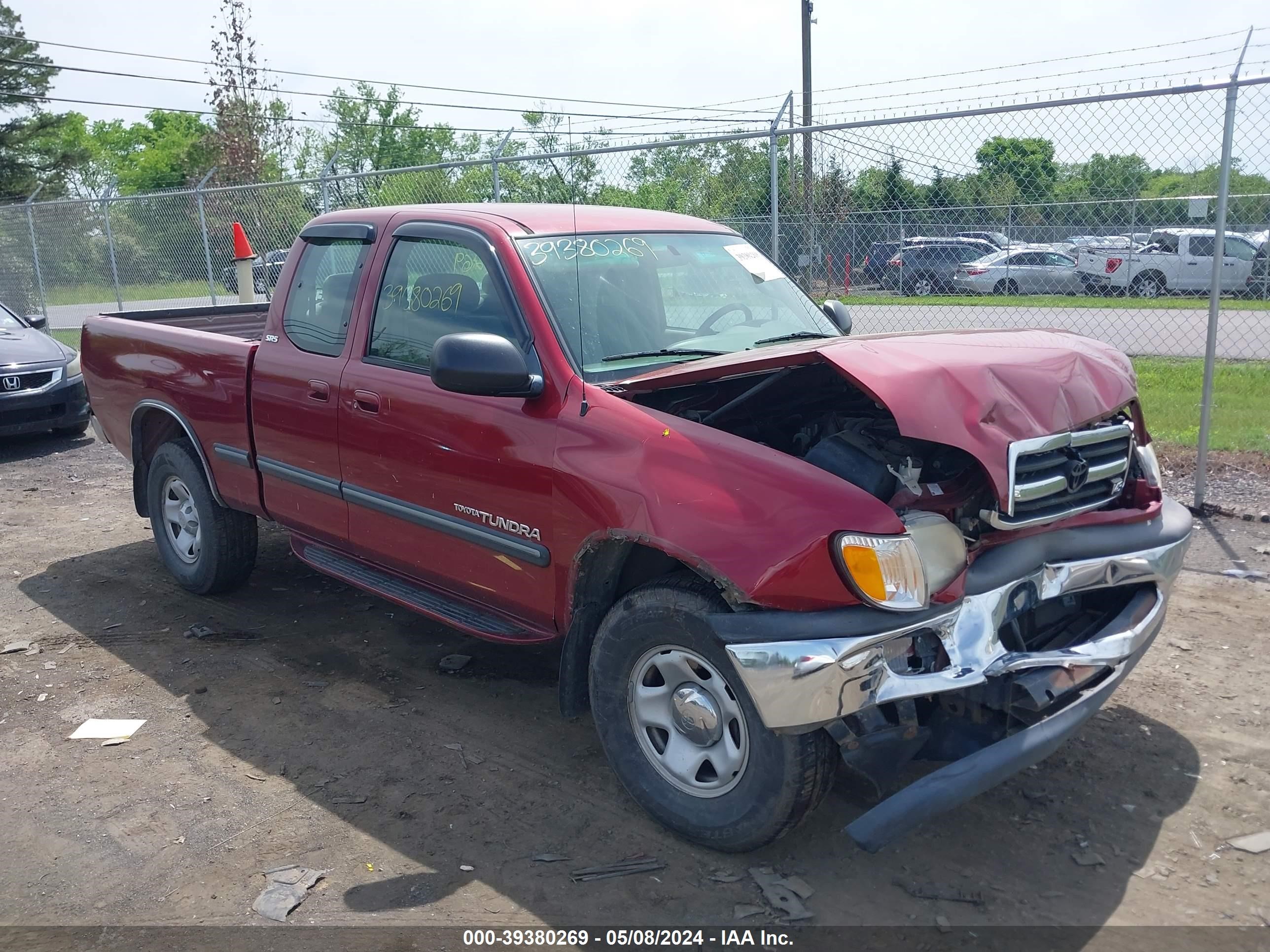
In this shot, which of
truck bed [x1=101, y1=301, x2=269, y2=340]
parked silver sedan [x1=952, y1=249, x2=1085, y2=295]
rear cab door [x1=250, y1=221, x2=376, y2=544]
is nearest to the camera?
rear cab door [x1=250, y1=221, x2=376, y2=544]

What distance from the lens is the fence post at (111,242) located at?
14797mm

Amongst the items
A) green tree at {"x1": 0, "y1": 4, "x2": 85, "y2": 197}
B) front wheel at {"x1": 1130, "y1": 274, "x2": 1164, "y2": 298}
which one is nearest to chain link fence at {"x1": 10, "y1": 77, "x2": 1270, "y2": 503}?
front wheel at {"x1": 1130, "y1": 274, "x2": 1164, "y2": 298}

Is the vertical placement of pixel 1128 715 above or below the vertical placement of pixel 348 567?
below

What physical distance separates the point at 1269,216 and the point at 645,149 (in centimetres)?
457

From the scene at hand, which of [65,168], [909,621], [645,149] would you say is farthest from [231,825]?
[65,168]

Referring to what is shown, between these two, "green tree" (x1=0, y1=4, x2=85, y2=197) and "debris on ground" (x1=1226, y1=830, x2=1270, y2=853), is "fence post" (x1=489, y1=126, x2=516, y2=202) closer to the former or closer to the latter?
"debris on ground" (x1=1226, y1=830, x2=1270, y2=853)

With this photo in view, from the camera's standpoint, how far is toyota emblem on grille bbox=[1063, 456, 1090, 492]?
327 cm

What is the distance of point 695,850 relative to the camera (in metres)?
3.33

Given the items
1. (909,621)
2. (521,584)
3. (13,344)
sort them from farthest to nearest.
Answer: (13,344) → (521,584) → (909,621)

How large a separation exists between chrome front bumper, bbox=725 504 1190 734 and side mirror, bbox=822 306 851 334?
1922mm

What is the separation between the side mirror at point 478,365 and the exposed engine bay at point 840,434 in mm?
443

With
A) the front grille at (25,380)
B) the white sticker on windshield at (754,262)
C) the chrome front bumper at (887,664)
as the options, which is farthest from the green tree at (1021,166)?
the front grille at (25,380)

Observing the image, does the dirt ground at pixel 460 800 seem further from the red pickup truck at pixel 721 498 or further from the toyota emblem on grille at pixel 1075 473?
the toyota emblem on grille at pixel 1075 473

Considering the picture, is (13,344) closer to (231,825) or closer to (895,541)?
(231,825)
